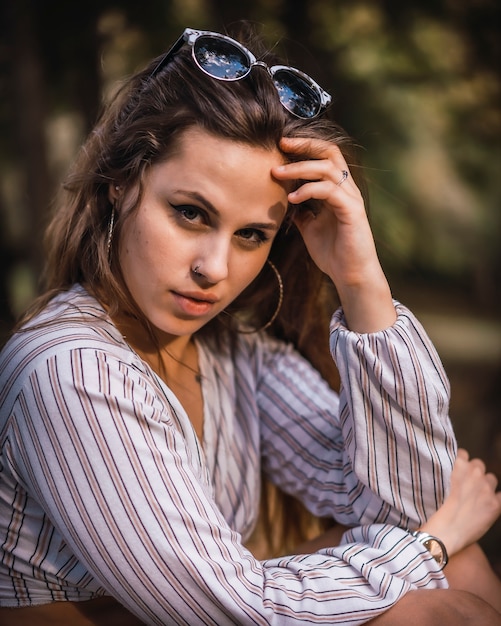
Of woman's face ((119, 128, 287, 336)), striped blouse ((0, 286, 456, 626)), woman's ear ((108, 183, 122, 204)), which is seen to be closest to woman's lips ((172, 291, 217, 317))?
woman's face ((119, 128, 287, 336))

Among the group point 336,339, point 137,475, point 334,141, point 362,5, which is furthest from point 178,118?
point 362,5

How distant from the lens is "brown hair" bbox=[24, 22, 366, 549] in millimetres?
1923

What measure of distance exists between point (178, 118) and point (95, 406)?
730mm

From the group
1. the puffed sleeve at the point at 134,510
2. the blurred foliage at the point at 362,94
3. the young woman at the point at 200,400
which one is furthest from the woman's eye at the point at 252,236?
the blurred foliage at the point at 362,94

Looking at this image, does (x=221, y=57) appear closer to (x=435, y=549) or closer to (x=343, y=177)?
(x=343, y=177)

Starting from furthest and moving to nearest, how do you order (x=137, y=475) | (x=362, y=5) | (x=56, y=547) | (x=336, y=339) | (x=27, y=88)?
(x=362, y=5) → (x=27, y=88) → (x=336, y=339) → (x=56, y=547) → (x=137, y=475)

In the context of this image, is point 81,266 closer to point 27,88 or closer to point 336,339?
point 336,339

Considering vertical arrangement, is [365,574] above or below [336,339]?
below

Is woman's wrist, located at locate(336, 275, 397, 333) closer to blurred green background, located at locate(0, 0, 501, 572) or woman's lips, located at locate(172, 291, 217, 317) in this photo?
woman's lips, located at locate(172, 291, 217, 317)

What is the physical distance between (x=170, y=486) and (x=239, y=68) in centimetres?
102

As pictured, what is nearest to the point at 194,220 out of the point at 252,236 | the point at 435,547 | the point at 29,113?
the point at 252,236

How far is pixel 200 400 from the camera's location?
2.38m

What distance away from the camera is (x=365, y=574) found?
6.11 feet

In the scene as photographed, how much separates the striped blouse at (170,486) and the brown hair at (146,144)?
5.6 inches
